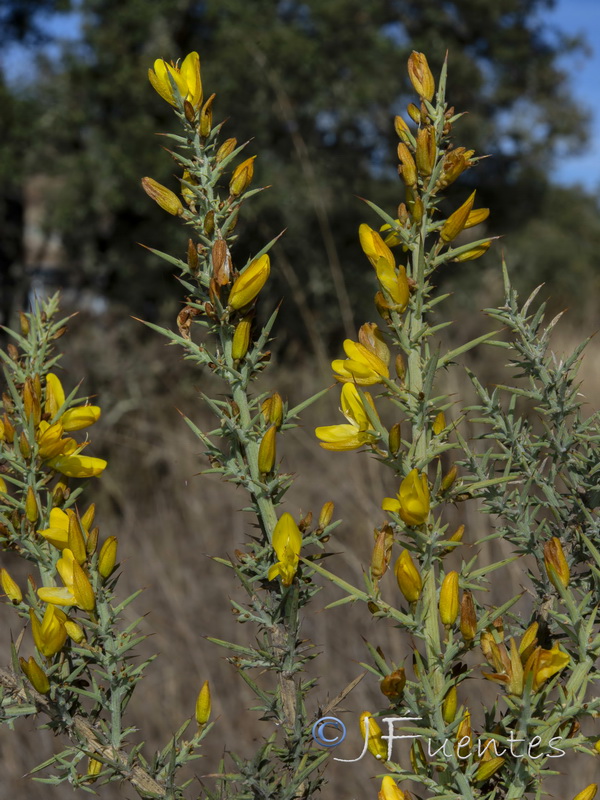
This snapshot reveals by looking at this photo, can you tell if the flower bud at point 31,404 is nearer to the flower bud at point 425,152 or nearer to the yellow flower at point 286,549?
the yellow flower at point 286,549

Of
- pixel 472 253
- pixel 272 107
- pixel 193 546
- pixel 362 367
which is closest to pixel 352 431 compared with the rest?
pixel 362 367

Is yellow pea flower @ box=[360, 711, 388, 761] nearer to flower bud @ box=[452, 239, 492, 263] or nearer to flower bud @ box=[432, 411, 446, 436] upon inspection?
flower bud @ box=[432, 411, 446, 436]

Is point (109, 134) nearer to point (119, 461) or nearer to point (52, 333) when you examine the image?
point (119, 461)

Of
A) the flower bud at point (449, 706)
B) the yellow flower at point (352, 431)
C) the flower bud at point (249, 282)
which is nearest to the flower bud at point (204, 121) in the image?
the flower bud at point (249, 282)

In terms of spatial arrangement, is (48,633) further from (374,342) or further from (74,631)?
(374,342)

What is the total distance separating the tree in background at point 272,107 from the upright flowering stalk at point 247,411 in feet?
19.4

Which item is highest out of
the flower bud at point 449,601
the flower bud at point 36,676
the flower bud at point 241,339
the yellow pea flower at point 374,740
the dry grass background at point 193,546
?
the flower bud at point 241,339

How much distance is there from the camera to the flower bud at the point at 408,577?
44 cm

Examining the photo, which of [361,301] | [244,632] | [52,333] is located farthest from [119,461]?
[52,333]

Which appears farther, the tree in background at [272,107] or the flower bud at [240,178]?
the tree in background at [272,107]

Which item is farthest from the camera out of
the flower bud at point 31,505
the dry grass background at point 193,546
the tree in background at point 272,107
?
the tree in background at point 272,107

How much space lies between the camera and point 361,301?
7168mm


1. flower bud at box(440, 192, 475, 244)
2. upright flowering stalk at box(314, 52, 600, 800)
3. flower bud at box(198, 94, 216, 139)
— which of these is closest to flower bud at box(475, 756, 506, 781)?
upright flowering stalk at box(314, 52, 600, 800)

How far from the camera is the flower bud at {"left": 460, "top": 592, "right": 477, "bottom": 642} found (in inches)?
17.9
